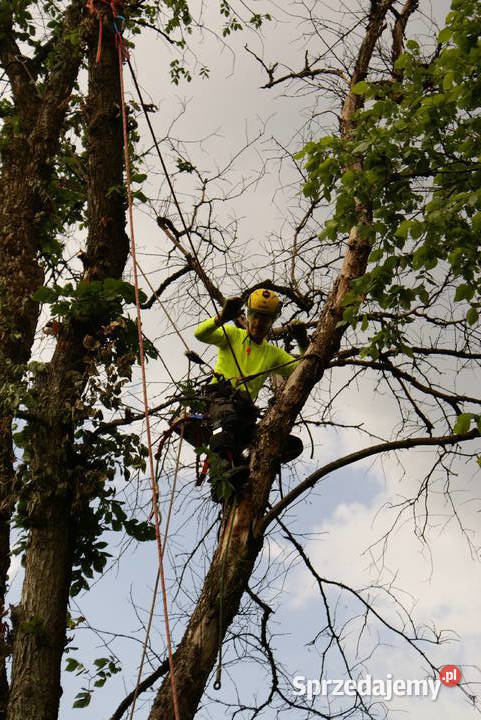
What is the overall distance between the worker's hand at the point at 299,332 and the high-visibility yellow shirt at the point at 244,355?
0.40 ft

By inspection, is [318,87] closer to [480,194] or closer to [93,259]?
[93,259]

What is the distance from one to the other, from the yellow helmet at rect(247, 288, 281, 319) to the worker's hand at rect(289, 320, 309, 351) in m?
0.14

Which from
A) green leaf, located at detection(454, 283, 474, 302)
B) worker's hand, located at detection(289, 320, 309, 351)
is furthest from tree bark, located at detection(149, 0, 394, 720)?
green leaf, located at detection(454, 283, 474, 302)

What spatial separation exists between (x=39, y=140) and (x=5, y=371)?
2313mm

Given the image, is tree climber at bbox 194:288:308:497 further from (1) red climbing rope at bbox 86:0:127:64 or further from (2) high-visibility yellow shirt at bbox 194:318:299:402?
(1) red climbing rope at bbox 86:0:127:64

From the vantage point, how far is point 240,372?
4477 millimetres

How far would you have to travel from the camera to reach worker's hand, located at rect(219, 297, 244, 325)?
4.54 m

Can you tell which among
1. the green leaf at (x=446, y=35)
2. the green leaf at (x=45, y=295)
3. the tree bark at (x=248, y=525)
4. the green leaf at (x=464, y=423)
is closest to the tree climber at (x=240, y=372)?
the tree bark at (x=248, y=525)

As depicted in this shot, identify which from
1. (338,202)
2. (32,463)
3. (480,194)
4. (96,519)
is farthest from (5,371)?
(480,194)

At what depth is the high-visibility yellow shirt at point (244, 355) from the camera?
16.0 ft

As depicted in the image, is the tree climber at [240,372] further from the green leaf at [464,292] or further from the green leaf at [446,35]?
the green leaf at [446,35]

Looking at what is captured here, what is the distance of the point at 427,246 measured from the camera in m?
3.80

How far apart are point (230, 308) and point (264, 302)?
412mm

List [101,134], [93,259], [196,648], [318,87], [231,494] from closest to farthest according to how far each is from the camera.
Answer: [196,648], [231,494], [93,259], [101,134], [318,87]
